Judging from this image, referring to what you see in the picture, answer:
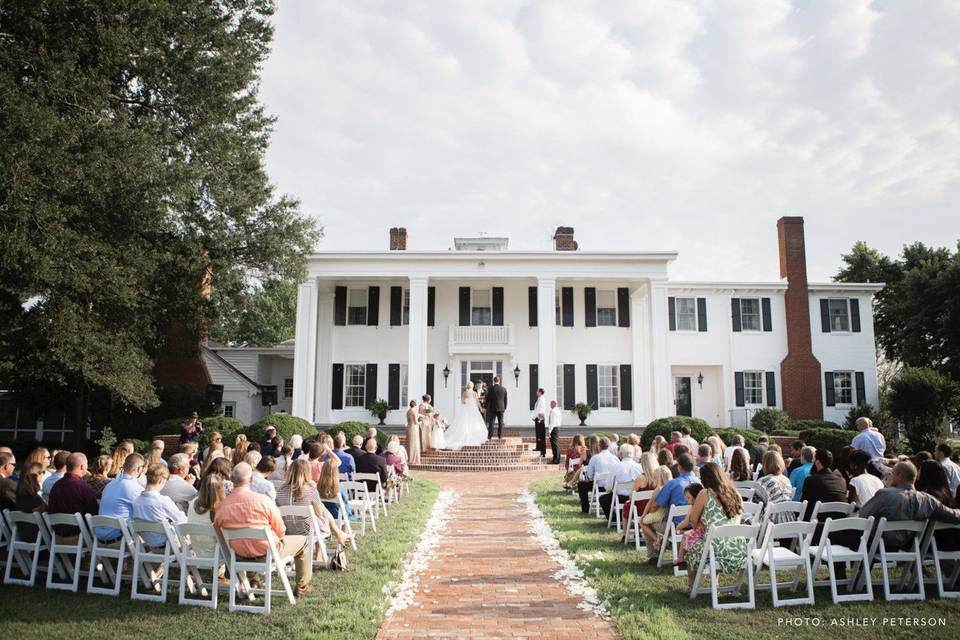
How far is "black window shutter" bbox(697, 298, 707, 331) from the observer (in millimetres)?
28558

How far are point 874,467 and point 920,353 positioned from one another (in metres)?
26.6

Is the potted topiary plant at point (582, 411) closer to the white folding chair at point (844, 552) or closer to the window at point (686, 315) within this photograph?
the window at point (686, 315)

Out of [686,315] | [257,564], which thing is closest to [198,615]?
[257,564]

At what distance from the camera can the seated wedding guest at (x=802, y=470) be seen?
8.45 metres

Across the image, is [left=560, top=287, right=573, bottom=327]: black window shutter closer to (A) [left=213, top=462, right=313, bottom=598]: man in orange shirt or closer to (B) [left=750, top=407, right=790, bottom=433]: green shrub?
(B) [left=750, top=407, right=790, bottom=433]: green shrub

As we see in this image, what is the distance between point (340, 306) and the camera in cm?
2809

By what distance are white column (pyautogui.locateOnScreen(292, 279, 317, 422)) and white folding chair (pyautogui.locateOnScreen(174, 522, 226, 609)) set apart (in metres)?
18.8

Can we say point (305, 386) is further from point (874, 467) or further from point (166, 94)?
point (874, 467)

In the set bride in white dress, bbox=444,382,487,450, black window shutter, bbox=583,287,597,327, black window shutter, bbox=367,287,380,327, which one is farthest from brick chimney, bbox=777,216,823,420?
black window shutter, bbox=367,287,380,327

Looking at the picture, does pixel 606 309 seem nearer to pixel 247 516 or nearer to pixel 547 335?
pixel 547 335

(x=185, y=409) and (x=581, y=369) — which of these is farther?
(x=581, y=369)

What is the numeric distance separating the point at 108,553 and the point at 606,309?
23899 mm

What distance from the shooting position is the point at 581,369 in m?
27.5

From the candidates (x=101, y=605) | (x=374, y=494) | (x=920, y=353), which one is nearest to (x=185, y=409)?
(x=374, y=494)
